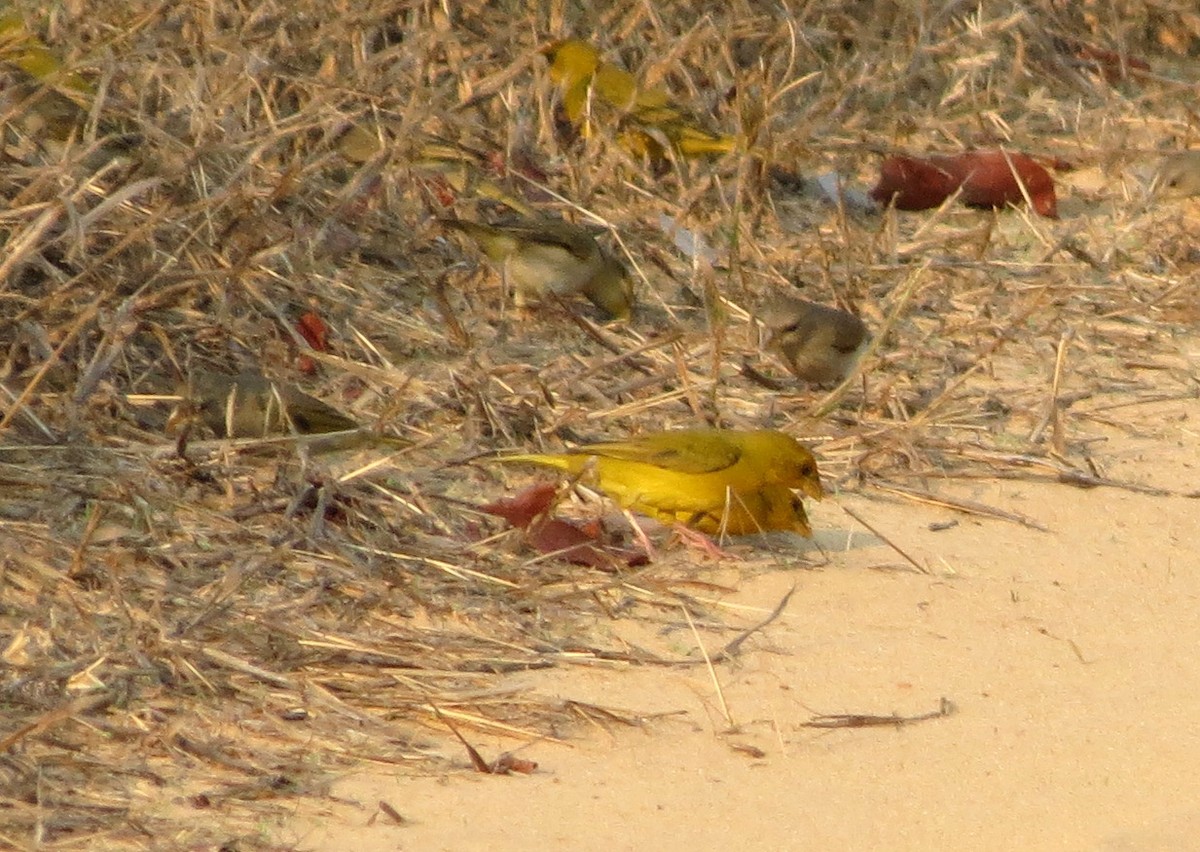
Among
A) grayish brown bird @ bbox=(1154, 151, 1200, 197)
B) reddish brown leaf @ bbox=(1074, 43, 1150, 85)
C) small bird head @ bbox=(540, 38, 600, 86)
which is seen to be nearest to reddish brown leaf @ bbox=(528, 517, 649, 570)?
small bird head @ bbox=(540, 38, 600, 86)

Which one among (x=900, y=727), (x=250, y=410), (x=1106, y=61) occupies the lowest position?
(x=1106, y=61)

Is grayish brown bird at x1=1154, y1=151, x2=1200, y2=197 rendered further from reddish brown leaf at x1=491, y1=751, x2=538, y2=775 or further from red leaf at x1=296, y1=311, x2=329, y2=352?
reddish brown leaf at x1=491, y1=751, x2=538, y2=775

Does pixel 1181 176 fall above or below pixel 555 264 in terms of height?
below

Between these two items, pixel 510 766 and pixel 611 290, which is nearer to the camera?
pixel 510 766

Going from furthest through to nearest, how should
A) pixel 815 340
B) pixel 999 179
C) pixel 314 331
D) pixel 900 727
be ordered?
pixel 999 179 → pixel 815 340 → pixel 314 331 → pixel 900 727

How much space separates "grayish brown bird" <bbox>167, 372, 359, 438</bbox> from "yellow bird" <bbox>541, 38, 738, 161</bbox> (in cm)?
225

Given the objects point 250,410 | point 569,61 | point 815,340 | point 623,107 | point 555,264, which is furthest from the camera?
point 569,61

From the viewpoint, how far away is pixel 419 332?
6309 millimetres

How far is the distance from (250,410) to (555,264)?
1.41m

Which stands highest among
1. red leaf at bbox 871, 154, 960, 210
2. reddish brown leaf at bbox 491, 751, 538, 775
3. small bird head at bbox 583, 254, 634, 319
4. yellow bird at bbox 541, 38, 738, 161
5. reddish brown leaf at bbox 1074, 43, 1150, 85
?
reddish brown leaf at bbox 491, 751, 538, 775

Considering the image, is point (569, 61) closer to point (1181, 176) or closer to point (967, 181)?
point (967, 181)

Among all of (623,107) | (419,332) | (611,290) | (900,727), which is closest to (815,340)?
(611,290)

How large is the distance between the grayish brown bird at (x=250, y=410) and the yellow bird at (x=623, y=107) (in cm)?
225

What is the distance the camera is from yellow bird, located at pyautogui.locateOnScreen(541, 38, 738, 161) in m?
7.50
